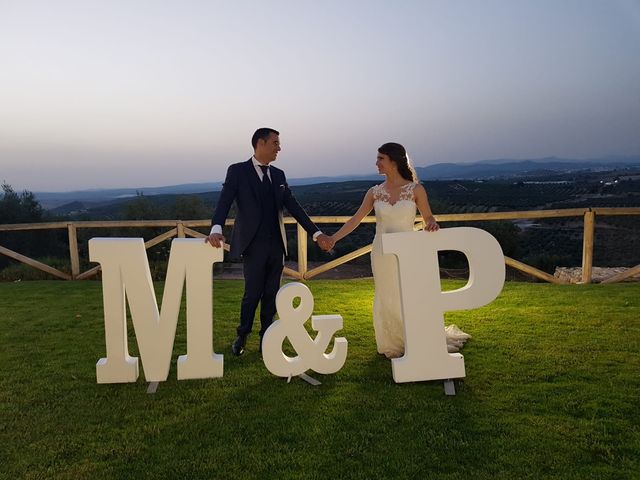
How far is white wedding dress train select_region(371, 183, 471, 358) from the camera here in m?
4.13

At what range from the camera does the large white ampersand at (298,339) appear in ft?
11.6

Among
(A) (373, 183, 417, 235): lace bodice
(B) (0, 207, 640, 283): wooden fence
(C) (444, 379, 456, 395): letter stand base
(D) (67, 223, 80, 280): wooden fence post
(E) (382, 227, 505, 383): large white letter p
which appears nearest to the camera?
(C) (444, 379, 456, 395): letter stand base

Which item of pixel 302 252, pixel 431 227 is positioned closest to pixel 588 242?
pixel 302 252

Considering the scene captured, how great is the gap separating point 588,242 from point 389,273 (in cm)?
502

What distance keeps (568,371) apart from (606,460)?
1.39 metres

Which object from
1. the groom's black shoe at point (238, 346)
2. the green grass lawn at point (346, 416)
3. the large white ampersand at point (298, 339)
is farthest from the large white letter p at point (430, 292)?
the groom's black shoe at point (238, 346)

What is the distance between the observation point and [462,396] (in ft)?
11.1

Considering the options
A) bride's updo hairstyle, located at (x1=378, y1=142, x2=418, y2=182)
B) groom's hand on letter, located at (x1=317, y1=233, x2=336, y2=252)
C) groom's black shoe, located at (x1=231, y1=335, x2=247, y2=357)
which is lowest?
groom's black shoe, located at (x1=231, y1=335, x2=247, y2=357)

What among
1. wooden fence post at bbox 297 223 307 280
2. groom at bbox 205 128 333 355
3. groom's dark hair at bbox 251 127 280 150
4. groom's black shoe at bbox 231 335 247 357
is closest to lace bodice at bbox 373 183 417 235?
groom at bbox 205 128 333 355

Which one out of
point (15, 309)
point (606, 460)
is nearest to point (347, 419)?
Result: point (606, 460)

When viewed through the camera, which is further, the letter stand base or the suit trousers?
the suit trousers

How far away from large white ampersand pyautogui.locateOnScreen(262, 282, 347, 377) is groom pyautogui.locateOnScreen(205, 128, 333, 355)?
789mm

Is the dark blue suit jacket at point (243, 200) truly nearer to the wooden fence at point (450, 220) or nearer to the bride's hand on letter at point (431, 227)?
the bride's hand on letter at point (431, 227)

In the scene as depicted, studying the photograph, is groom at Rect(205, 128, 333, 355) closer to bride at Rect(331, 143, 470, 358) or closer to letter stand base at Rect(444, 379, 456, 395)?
bride at Rect(331, 143, 470, 358)
